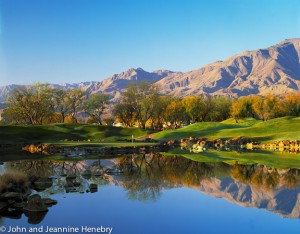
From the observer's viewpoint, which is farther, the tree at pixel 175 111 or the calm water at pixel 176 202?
the tree at pixel 175 111

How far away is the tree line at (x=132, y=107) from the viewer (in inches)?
4579

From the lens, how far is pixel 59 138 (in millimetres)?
80688

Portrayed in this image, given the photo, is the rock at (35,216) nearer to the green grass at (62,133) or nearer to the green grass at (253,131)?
the green grass at (62,133)

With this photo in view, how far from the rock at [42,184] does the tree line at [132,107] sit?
89914 mm

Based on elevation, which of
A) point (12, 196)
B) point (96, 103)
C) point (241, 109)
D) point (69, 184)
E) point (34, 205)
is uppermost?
point (96, 103)

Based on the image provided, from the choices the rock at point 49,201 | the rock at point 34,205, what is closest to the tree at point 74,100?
the rock at point 49,201

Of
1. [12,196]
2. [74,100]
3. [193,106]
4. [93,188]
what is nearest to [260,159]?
[93,188]

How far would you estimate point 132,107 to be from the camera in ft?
407

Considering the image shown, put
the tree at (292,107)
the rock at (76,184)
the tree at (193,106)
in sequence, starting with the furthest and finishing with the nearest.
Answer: the tree at (292,107), the tree at (193,106), the rock at (76,184)

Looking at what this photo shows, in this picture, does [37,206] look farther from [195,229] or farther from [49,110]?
[49,110]

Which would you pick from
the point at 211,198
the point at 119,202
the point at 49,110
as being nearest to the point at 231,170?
the point at 211,198

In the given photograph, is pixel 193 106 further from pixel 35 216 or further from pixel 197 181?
pixel 35 216

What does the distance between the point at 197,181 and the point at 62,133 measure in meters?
61.2

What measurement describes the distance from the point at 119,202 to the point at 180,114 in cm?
11797
